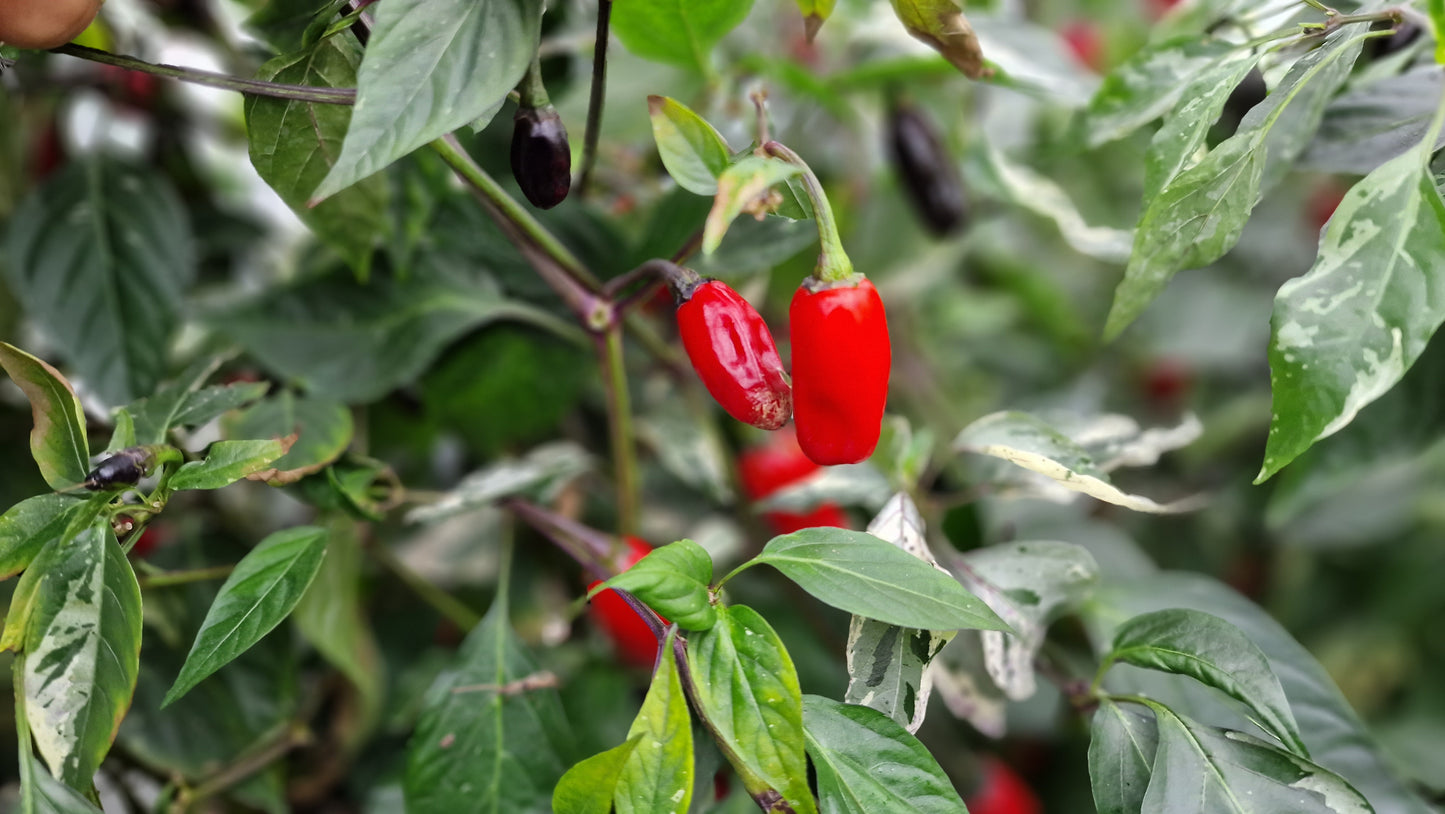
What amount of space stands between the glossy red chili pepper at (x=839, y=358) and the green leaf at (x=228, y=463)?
0.21 metres

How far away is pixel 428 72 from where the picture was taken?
0.35 metres

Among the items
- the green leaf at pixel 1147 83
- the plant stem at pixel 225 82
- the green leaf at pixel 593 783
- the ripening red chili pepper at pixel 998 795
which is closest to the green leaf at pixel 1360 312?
the green leaf at pixel 1147 83

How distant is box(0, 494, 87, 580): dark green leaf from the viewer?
36 cm

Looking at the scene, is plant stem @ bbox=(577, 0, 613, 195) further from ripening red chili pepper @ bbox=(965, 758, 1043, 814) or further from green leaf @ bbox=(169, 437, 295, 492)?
ripening red chili pepper @ bbox=(965, 758, 1043, 814)

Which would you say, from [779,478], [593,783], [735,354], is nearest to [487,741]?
[593,783]

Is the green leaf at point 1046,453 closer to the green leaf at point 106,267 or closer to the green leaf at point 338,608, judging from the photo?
the green leaf at point 338,608

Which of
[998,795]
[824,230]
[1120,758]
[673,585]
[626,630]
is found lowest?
[998,795]

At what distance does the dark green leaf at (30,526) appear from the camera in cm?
36

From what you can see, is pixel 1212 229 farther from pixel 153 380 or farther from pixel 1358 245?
pixel 153 380

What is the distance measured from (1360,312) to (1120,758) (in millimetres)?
200

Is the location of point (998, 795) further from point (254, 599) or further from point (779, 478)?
point (254, 599)

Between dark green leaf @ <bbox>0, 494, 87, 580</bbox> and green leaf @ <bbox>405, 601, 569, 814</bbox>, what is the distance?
195 mm

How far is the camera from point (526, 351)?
0.69m

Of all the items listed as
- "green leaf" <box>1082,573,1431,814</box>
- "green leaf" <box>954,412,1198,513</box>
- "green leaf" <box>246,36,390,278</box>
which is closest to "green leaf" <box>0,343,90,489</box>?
"green leaf" <box>246,36,390,278</box>
